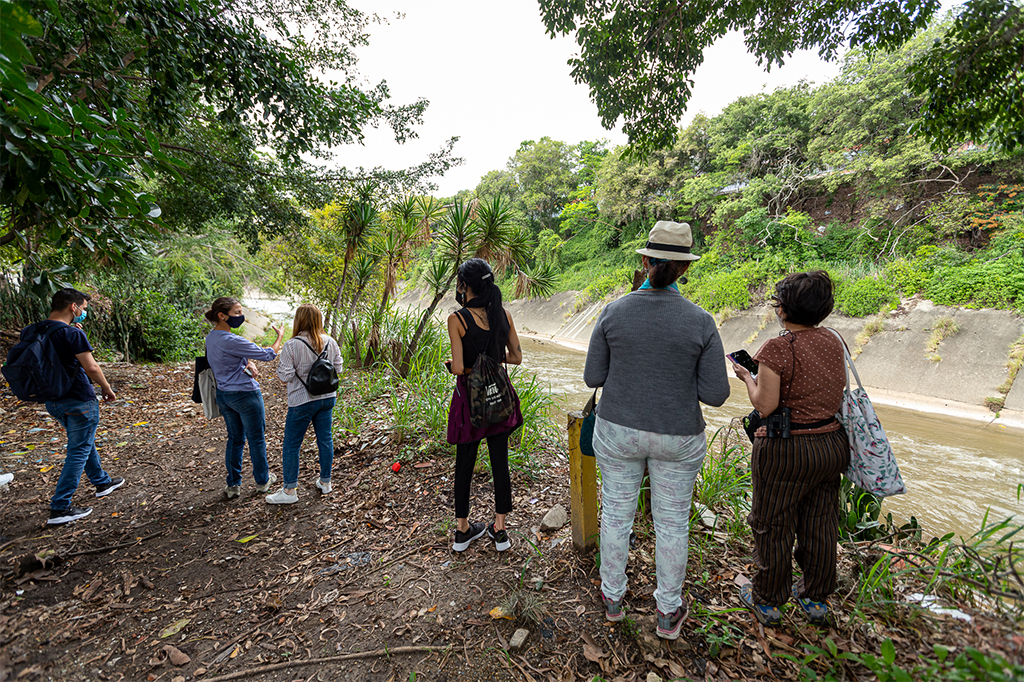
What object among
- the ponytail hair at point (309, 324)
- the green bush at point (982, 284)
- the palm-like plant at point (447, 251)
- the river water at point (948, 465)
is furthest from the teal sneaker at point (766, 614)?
the green bush at point (982, 284)

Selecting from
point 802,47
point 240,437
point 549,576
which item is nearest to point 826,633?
point 549,576

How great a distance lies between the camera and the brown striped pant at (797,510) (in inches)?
65.1

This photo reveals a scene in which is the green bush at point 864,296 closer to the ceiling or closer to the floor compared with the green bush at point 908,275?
closer to the floor

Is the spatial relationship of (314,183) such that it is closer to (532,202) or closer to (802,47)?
(802,47)

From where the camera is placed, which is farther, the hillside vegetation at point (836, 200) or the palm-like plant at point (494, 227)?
the hillside vegetation at point (836, 200)

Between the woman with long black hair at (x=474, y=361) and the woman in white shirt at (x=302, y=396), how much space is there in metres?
1.18

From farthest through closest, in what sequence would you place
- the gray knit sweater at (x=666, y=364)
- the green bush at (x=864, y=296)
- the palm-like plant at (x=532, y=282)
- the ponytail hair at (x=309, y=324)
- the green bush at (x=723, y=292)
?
the green bush at (x=723, y=292) < the green bush at (x=864, y=296) < the palm-like plant at (x=532, y=282) < the ponytail hair at (x=309, y=324) < the gray knit sweater at (x=666, y=364)

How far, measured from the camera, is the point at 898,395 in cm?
833

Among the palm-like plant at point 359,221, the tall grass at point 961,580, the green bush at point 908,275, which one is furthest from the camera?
the green bush at point 908,275

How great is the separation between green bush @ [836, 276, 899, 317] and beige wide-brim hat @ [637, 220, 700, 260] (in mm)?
11638

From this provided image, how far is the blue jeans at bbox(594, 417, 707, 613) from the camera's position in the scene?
1620mm

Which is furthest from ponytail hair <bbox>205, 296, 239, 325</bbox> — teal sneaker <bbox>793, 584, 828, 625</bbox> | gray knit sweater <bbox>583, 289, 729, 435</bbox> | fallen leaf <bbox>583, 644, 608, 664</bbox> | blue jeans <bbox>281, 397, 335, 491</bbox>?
teal sneaker <bbox>793, 584, 828, 625</bbox>

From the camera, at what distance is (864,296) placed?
10297mm

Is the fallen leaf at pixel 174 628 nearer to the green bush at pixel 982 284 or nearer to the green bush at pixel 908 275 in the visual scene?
the green bush at pixel 982 284
